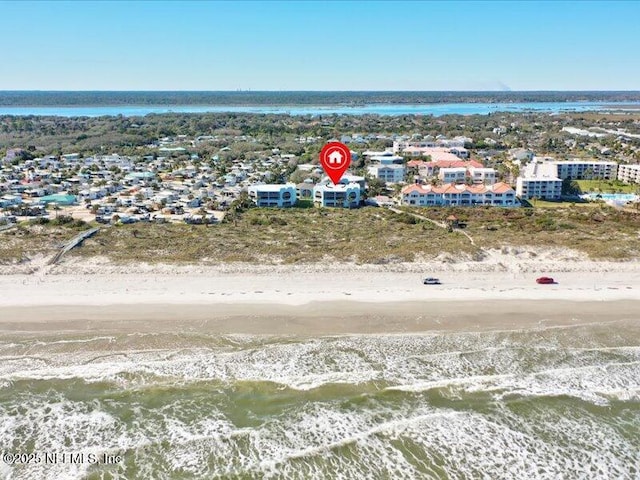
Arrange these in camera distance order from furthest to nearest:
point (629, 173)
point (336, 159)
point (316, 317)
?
point (629, 173), point (336, 159), point (316, 317)

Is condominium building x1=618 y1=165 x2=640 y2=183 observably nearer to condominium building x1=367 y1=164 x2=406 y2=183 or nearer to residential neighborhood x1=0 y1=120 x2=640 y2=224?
residential neighborhood x1=0 y1=120 x2=640 y2=224

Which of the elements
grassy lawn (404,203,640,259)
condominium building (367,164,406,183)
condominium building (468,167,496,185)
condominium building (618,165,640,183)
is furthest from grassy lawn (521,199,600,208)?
condominium building (367,164,406,183)

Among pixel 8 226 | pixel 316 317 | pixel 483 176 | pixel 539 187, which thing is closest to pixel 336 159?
pixel 316 317

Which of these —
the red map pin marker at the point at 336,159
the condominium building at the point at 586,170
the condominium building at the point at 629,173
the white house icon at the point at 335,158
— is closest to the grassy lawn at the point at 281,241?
the red map pin marker at the point at 336,159

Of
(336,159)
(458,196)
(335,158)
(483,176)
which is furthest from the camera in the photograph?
(483,176)

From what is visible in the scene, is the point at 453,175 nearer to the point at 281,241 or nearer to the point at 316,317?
the point at 281,241

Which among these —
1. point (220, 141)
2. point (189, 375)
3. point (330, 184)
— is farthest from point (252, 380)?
point (220, 141)

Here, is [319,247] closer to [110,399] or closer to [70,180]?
[110,399]
